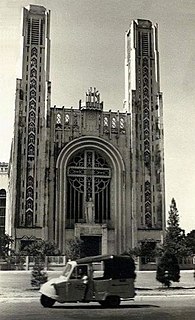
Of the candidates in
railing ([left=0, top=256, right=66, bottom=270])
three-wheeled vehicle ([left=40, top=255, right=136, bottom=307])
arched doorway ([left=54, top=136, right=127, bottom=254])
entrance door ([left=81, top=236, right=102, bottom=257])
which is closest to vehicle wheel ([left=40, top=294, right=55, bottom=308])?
three-wheeled vehicle ([left=40, top=255, right=136, bottom=307])

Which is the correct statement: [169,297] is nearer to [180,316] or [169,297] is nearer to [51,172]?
[180,316]

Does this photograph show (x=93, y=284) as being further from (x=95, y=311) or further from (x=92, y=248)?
(x=92, y=248)

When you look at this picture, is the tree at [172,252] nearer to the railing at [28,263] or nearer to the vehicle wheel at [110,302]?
the vehicle wheel at [110,302]

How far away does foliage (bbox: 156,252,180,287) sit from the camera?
3.63m

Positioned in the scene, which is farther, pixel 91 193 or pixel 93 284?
pixel 91 193

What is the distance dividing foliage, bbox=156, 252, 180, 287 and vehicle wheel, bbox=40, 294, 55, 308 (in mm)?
864

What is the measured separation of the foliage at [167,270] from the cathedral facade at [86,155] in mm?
4065

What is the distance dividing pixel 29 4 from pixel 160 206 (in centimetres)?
653

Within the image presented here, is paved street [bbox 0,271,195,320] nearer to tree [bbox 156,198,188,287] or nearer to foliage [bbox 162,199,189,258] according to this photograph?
tree [bbox 156,198,188,287]

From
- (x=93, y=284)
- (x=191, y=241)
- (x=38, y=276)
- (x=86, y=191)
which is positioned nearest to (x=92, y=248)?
(x=191, y=241)

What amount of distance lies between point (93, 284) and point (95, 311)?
18 cm

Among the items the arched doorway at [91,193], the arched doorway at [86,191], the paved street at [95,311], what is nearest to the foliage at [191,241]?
the paved street at [95,311]

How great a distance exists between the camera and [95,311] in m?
3.20

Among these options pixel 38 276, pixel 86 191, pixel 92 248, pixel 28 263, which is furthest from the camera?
pixel 86 191
